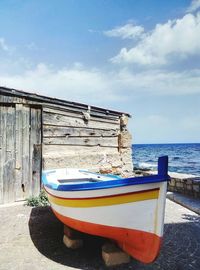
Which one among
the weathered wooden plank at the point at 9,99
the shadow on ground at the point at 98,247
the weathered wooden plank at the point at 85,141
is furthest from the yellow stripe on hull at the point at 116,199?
the weathered wooden plank at the point at 9,99

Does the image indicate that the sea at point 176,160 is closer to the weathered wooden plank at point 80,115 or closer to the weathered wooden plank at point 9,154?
the weathered wooden plank at point 80,115

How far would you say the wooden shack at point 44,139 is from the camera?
7512mm

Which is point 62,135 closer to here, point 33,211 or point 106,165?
point 106,165

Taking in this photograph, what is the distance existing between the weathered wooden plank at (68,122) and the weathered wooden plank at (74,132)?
0.37 ft

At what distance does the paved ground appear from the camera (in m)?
4.11

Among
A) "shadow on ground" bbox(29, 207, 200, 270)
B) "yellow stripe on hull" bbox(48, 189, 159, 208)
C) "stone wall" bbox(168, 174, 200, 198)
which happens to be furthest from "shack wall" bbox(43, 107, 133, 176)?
"yellow stripe on hull" bbox(48, 189, 159, 208)

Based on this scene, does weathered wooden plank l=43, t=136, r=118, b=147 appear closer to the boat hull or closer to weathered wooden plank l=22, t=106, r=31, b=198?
weathered wooden plank l=22, t=106, r=31, b=198

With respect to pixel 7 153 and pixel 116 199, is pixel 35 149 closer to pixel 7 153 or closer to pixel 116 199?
pixel 7 153

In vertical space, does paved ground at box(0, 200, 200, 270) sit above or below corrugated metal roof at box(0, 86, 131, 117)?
below

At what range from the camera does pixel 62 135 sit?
820 cm

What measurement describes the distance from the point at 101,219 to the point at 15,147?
14.3ft

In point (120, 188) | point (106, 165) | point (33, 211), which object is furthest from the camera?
point (106, 165)

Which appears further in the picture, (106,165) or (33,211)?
(106,165)

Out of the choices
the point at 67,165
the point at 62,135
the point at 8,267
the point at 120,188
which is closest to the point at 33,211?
the point at 67,165
